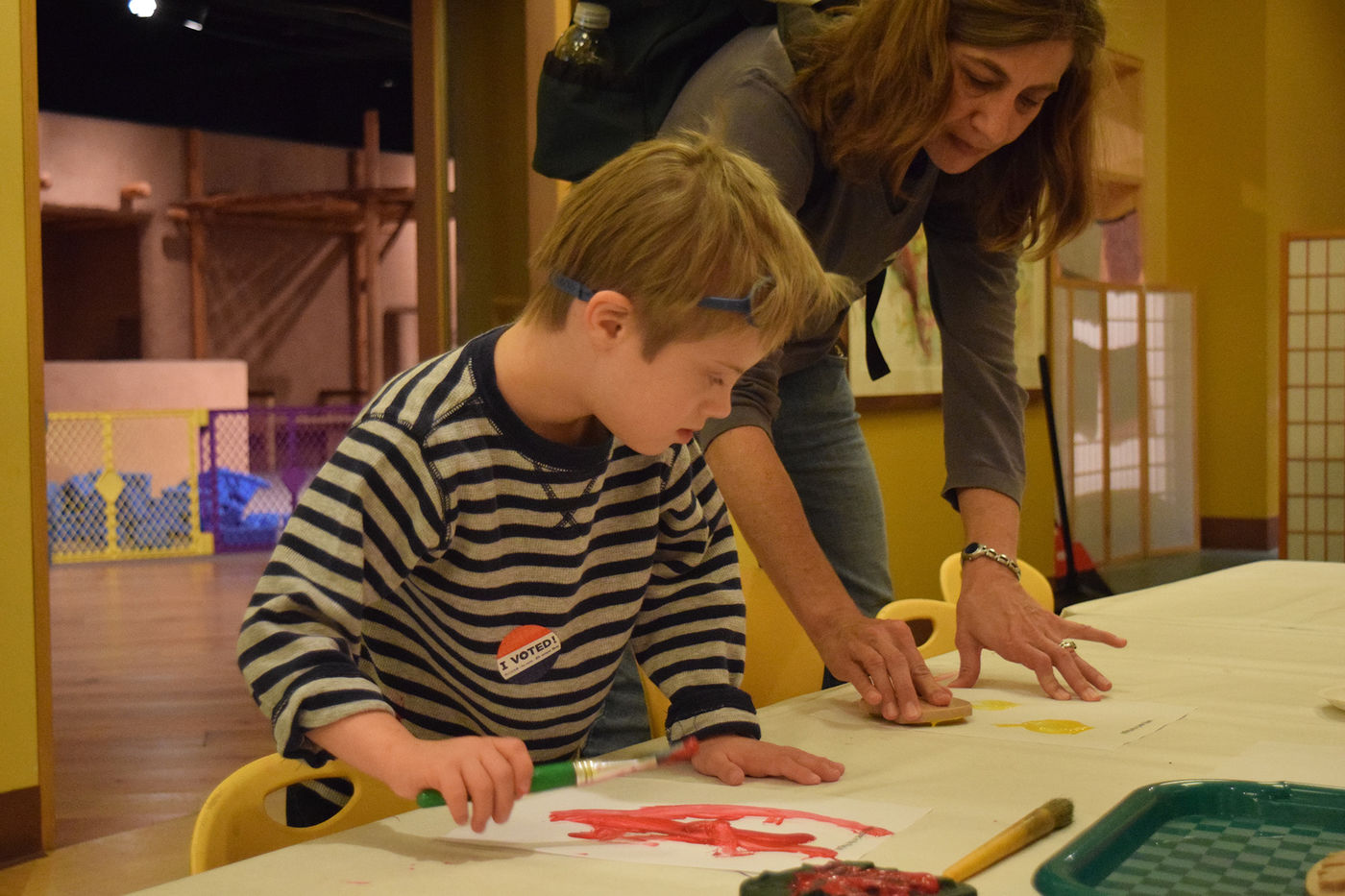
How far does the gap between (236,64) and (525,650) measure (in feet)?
31.2

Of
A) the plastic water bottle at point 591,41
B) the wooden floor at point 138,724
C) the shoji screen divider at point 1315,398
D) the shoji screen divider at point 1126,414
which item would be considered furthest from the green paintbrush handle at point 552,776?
the shoji screen divider at point 1315,398

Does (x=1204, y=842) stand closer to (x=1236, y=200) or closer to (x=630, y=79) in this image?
(x=630, y=79)

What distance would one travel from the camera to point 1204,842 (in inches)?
31.4

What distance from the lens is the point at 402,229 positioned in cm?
1206

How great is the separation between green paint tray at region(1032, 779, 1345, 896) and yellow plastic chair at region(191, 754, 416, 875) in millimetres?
545

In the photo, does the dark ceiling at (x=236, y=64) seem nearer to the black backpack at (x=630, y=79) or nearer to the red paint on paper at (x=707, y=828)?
the black backpack at (x=630, y=79)

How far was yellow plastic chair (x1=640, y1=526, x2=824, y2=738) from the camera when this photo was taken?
1.71m

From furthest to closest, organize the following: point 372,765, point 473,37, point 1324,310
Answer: point 1324,310 → point 473,37 → point 372,765

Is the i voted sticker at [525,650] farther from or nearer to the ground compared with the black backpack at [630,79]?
nearer to the ground

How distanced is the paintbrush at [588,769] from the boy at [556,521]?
17 mm

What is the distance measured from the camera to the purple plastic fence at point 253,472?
300 inches

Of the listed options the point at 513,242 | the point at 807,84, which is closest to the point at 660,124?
the point at 807,84

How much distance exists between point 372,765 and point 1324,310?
6170mm

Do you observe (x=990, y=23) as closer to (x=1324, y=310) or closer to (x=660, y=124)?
(x=660, y=124)
